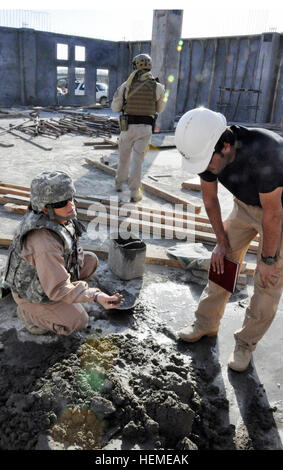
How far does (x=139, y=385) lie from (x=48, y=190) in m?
1.65

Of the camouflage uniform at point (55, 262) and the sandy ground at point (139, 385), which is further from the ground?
the camouflage uniform at point (55, 262)

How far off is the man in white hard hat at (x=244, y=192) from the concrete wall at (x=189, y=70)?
15346 millimetres

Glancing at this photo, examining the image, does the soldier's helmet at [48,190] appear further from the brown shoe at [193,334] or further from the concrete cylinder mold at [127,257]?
the brown shoe at [193,334]

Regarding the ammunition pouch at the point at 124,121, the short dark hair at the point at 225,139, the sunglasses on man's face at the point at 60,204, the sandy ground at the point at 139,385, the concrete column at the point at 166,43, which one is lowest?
the sandy ground at the point at 139,385

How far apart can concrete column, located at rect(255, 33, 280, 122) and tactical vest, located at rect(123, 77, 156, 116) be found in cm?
1229

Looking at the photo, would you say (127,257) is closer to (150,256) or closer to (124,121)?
(150,256)

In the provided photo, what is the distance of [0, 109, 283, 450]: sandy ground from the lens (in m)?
2.52

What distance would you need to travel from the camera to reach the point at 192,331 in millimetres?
3484

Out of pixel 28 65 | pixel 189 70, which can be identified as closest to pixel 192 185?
pixel 189 70

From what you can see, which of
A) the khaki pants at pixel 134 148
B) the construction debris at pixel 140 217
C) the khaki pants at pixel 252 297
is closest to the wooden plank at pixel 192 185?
the khaki pants at pixel 134 148

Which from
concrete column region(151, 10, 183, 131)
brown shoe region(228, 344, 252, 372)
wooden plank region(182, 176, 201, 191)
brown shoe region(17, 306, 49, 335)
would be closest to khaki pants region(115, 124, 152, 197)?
wooden plank region(182, 176, 201, 191)

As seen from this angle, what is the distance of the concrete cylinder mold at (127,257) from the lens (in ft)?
14.0

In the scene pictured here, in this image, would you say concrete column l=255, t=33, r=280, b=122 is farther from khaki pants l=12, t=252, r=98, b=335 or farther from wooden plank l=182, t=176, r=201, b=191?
khaki pants l=12, t=252, r=98, b=335

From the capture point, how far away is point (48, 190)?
293 cm
